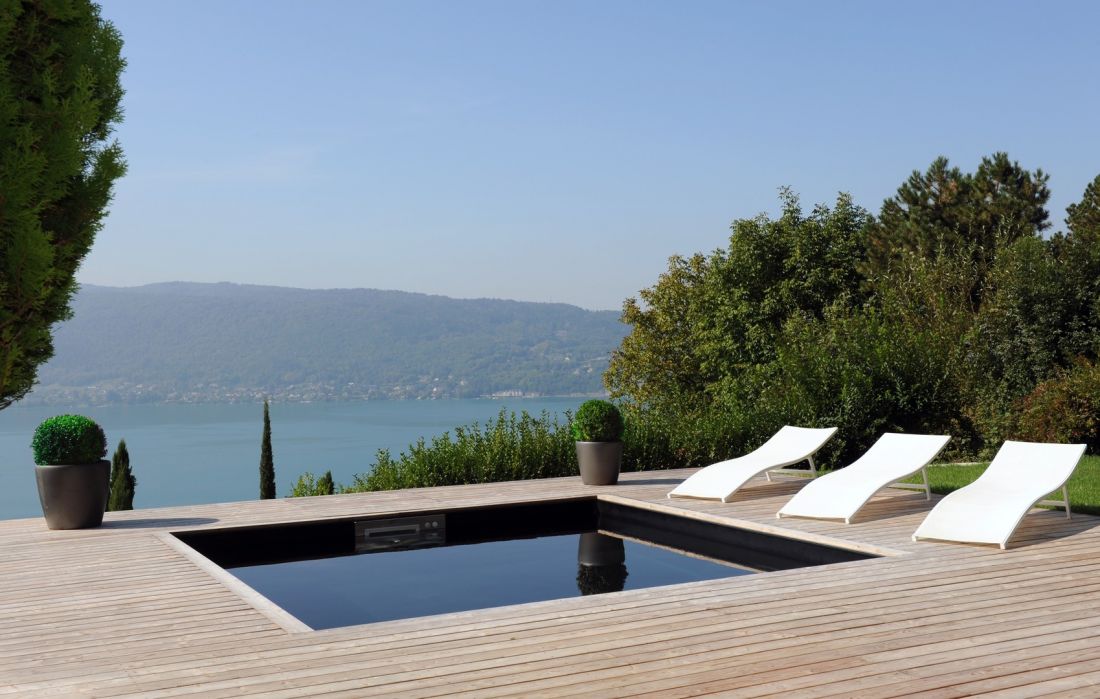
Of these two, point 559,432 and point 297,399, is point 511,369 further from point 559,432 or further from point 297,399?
point 559,432

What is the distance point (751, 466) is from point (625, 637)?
507 centimetres

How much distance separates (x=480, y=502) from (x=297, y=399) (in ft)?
187

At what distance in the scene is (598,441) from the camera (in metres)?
10.2

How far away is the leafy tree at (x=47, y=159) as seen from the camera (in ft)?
24.3

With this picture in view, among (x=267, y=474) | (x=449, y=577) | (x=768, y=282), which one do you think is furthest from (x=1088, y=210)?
(x=449, y=577)

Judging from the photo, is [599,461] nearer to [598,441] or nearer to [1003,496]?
[598,441]

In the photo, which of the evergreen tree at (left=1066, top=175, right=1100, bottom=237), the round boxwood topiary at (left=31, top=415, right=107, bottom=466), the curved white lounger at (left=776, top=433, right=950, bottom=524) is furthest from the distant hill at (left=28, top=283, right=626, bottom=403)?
the round boxwood topiary at (left=31, top=415, right=107, bottom=466)

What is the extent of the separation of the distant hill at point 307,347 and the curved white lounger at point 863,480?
4204 centimetres

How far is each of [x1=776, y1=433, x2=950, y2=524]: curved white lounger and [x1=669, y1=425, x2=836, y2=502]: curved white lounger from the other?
2.17 feet

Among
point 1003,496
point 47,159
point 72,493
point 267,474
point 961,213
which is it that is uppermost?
point 961,213

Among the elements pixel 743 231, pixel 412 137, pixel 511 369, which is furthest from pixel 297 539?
pixel 511 369

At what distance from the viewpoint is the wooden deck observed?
12.5ft

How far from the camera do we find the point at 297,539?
8.55m

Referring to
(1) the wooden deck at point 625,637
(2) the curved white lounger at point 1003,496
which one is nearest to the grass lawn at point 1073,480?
(2) the curved white lounger at point 1003,496
